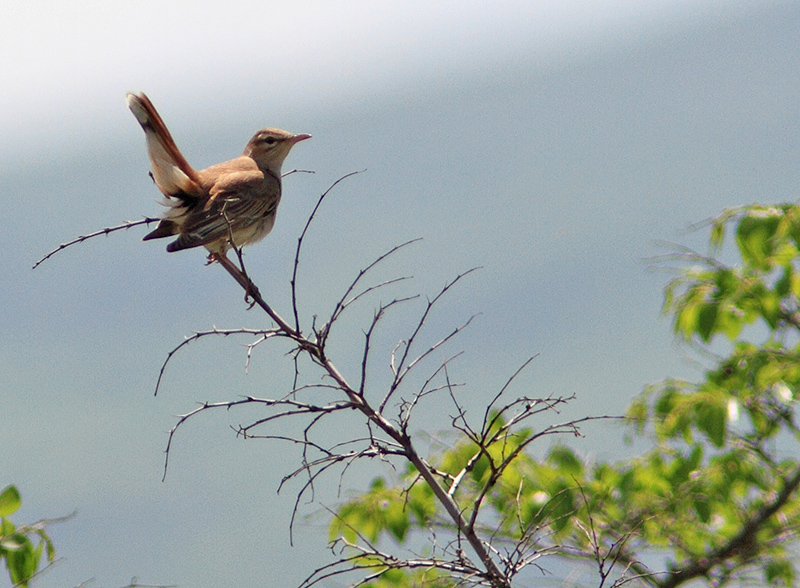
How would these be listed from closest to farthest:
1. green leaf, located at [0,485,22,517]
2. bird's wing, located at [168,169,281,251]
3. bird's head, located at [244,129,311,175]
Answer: green leaf, located at [0,485,22,517] → bird's wing, located at [168,169,281,251] → bird's head, located at [244,129,311,175]

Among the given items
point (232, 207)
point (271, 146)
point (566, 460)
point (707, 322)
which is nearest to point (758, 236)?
point (707, 322)

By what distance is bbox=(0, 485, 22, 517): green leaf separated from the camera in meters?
2.76

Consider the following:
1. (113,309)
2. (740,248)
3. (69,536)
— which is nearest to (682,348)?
(740,248)

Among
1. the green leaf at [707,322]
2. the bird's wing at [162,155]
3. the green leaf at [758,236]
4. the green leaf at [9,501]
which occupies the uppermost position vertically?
the bird's wing at [162,155]

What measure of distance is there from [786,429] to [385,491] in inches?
70.1

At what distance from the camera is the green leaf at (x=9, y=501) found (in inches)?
109

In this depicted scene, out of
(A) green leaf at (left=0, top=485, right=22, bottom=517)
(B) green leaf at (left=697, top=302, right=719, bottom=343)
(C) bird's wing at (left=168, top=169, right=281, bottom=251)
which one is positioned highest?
(C) bird's wing at (left=168, top=169, right=281, bottom=251)

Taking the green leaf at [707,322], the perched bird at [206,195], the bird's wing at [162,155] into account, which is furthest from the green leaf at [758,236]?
the bird's wing at [162,155]

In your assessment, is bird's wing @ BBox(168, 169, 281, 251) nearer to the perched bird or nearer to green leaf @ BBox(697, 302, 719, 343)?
the perched bird

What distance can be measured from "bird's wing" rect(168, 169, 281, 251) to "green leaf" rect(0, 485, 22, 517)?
164 cm

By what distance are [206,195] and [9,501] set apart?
7.73 ft

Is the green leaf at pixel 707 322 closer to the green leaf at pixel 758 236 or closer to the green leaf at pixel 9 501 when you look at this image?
the green leaf at pixel 758 236

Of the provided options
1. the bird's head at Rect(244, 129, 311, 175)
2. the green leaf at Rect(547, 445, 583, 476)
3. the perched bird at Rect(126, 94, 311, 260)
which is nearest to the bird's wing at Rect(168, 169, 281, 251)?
the perched bird at Rect(126, 94, 311, 260)

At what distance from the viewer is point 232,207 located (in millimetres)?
4918
